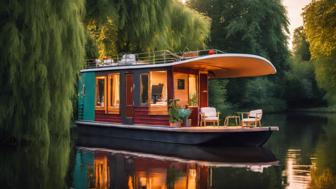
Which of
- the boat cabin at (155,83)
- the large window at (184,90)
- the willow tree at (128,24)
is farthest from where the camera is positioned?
Result: the willow tree at (128,24)

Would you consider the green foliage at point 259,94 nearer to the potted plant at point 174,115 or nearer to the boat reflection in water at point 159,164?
the potted plant at point 174,115

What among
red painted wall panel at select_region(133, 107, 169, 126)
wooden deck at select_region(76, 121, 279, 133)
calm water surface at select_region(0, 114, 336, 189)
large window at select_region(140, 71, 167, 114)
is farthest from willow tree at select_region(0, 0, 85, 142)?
large window at select_region(140, 71, 167, 114)

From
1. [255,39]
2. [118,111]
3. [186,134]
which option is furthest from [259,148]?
[255,39]

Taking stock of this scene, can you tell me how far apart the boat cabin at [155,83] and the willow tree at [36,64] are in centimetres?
467

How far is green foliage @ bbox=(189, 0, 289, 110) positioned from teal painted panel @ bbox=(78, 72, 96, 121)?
22001 millimetres

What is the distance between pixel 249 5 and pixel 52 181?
36407 millimetres

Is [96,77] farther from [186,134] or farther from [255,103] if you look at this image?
[255,103]

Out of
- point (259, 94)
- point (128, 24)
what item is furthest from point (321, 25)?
point (128, 24)

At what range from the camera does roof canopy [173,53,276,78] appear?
17344mm

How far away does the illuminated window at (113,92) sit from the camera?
20719 mm

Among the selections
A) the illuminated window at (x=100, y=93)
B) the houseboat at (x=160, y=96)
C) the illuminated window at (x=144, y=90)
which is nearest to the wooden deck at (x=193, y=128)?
the houseboat at (x=160, y=96)

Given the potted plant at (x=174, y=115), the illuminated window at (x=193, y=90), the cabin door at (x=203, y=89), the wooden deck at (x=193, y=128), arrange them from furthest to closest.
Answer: the cabin door at (x=203, y=89) → the illuminated window at (x=193, y=90) → the potted plant at (x=174, y=115) → the wooden deck at (x=193, y=128)

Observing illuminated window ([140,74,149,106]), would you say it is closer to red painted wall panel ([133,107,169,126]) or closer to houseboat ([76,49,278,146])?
houseboat ([76,49,278,146])

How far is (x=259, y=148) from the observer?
1702cm
